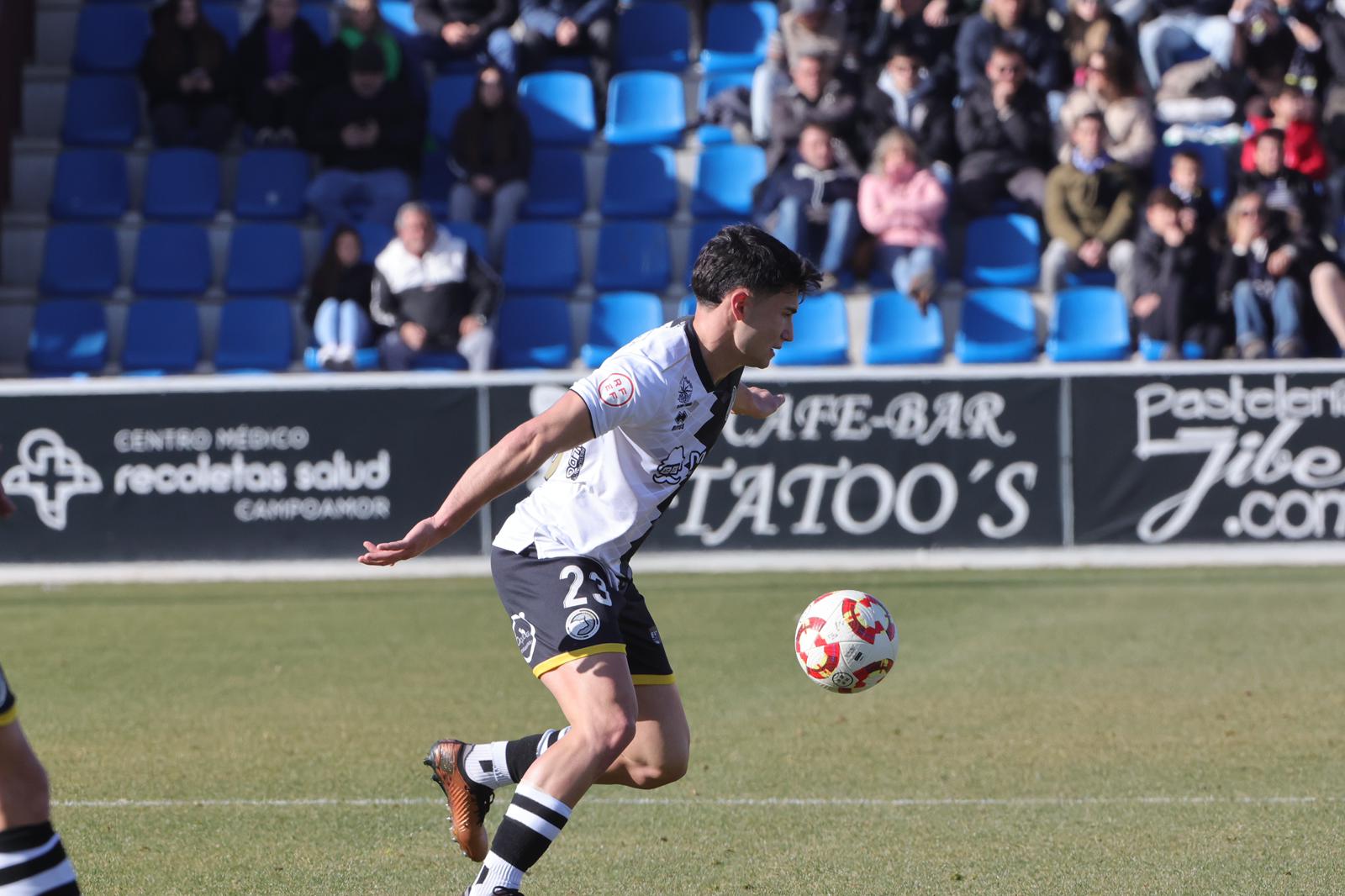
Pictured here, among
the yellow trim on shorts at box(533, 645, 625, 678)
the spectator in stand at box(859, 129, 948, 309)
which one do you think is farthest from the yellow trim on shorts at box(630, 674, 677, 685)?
the spectator in stand at box(859, 129, 948, 309)

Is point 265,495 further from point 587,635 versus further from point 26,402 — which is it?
point 587,635

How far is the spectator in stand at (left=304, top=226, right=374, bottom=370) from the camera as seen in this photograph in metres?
16.3

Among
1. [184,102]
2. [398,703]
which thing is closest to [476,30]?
[184,102]

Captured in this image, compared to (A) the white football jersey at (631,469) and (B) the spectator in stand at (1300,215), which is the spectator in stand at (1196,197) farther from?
(A) the white football jersey at (631,469)

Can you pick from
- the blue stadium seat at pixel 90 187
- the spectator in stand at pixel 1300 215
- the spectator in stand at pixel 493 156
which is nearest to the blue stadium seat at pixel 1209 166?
the spectator in stand at pixel 1300 215

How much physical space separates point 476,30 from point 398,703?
11525 millimetres

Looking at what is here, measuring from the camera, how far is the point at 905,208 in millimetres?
16797

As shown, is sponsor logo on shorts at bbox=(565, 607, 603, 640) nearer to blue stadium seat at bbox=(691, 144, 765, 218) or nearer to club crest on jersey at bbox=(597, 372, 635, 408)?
club crest on jersey at bbox=(597, 372, 635, 408)

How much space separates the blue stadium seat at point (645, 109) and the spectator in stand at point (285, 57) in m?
3.23

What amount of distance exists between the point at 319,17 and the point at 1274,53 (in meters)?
10.6

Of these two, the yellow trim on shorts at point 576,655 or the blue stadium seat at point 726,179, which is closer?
the yellow trim on shorts at point 576,655

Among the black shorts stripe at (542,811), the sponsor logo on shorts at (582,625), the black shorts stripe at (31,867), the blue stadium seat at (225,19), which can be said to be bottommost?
the black shorts stripe at (542,811)

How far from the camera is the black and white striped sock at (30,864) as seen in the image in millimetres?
4004

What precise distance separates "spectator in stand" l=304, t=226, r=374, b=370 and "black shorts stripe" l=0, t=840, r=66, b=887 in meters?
12.2
